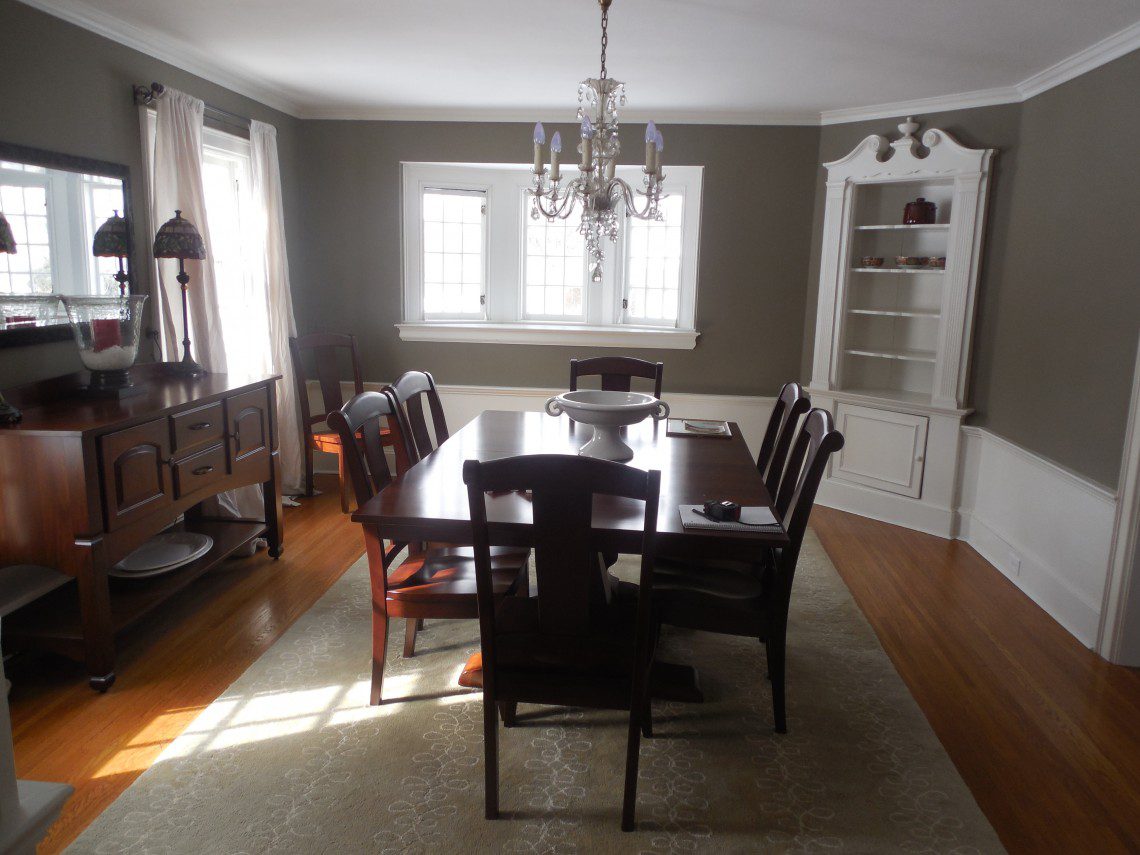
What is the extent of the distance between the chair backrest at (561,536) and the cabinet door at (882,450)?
2998 millimetres

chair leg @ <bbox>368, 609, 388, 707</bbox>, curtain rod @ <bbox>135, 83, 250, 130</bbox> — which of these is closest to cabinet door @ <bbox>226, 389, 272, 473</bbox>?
chair leg @ <bbox>368, 609, 388, 707</bbox>

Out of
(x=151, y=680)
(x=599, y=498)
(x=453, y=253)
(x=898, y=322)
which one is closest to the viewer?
(x=599, y=498)

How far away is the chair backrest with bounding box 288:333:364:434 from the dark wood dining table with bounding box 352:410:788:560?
1888 millimetres

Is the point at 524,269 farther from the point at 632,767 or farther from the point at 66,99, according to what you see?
the point at 632,767

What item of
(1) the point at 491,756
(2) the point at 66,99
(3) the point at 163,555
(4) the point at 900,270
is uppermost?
(2) the point at 66,99

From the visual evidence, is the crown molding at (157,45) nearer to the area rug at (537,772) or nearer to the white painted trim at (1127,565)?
the area rug at (537,772)

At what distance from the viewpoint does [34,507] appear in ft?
8.29

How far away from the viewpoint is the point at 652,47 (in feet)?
11.5

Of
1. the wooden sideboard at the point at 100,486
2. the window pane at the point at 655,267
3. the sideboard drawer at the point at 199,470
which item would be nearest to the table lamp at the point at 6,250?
the wooden sideboard at the point at 100,486

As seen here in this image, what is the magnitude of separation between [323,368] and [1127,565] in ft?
13.9

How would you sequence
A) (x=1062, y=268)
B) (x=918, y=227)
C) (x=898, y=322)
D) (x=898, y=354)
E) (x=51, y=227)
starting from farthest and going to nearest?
(x=898, y=322) → (x=898, y=354) → (x=918, y=227) → (x=1062, y=268) → (x=51, y=227)

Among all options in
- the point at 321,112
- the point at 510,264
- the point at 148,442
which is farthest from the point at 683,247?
the point at 148,442

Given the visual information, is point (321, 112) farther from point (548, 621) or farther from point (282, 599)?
point (548, 621)

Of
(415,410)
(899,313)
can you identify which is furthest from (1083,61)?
(415,410)
